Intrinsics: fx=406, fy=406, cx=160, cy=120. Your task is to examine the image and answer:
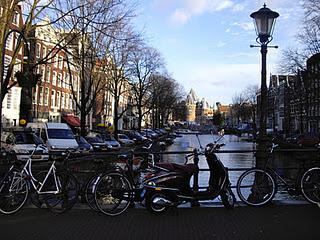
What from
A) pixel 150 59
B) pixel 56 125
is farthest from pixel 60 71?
pixel 56 125

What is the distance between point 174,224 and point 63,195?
7.39 feet

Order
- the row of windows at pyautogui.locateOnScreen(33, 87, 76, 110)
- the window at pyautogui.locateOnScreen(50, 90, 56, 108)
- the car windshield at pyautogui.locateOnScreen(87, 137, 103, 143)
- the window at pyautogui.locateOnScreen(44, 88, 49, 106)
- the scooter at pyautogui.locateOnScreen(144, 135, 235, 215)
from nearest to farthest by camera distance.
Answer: the scooter at pyautogui.locateOnScreen(144, 135, 235, 215)
the car windshield at pyautogui.locateOnScreen(87, 137, 103, 143)
the row of windows at pyautogui.locateOnScreen(33, 87, 76, 110)
the window at pyautogui.locateOnScreen(44, 88, 49, 106)
the window at pyautogui.locateOnScreen(50, 90, 56, 108)

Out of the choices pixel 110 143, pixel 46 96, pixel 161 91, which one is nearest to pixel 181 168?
pixel 110 143

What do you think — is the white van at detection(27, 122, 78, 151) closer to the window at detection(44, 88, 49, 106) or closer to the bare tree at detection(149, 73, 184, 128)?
the window at detection(44, 88, 49, 106)

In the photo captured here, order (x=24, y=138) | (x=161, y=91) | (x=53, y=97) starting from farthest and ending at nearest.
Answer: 1. (x=161, y=91)
2. (x=53, y=97)
3. (x=24, y=138)

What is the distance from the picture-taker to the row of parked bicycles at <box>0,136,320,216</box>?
24.1 feet

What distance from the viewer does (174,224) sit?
675 cm

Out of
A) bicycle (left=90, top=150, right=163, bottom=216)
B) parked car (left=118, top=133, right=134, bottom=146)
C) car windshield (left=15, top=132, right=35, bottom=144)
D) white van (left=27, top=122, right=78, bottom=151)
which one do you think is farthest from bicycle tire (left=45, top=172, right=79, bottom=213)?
parked car (left=118, top=133, right=134, bottom=146)

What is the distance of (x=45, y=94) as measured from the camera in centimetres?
5700

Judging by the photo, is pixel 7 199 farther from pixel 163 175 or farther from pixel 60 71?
pixel 60 71

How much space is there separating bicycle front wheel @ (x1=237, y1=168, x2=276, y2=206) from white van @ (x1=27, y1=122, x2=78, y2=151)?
19143mm

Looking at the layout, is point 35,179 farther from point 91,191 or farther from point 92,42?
point 92,42

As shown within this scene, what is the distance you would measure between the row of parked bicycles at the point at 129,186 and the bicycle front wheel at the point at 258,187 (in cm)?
2

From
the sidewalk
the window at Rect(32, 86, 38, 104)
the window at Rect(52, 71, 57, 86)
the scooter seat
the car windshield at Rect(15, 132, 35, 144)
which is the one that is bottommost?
the sidewalk
